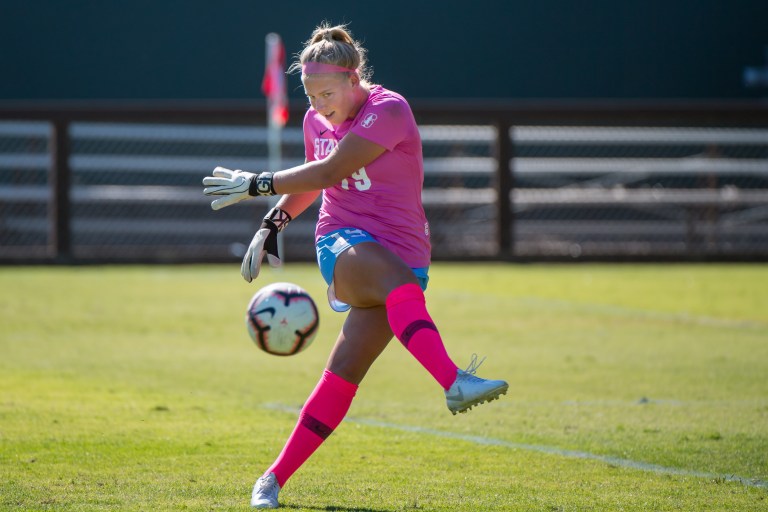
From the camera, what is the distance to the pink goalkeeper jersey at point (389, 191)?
4.68 meters

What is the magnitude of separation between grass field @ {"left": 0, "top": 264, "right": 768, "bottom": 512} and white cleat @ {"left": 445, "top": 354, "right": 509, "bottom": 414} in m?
0.43

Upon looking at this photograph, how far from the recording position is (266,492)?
4.47m

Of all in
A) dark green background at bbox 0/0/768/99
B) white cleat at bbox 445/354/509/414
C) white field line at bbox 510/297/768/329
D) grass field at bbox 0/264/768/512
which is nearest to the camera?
white cleat at bbox 445/354/509/414

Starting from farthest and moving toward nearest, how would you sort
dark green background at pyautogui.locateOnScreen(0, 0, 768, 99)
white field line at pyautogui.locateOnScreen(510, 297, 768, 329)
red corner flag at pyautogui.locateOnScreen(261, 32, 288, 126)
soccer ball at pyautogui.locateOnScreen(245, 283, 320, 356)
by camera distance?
dark green background at pyautogui.locateOnScreen(0, 0, 768, 99)
red corner flag at pyautogui.locateOnScreen(261, 32, 288, 126)
white field line at pyautogui.locateOnScreen(510, 297, 768, 329)
soccer ball at pyautogui.locateOnScreen(245, 283, 320, 356)

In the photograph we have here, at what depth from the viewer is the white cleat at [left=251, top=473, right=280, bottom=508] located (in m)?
4.43

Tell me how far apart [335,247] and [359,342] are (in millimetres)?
375

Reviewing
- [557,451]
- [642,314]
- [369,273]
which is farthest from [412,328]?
[642,314]

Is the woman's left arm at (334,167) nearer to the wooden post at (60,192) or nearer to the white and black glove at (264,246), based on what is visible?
the white and black glove at (264,246)

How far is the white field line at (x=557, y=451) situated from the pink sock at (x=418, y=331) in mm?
1327

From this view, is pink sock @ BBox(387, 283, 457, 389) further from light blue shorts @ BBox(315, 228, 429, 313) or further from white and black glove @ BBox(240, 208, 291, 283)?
white and black glove @ BBox(240, 208, 291, 283)

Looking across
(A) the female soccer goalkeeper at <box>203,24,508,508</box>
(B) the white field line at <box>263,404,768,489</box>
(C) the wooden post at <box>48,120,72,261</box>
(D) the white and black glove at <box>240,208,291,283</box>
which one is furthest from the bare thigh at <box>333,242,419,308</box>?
(C) the wooden post at <box>48,120,72,261</box>

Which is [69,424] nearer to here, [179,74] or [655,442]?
[655,442]

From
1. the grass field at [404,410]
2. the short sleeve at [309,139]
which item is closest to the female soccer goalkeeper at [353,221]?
the short sleeve at [309,139]

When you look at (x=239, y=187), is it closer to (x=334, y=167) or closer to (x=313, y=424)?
(x=334, y=167)
